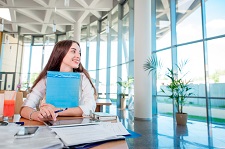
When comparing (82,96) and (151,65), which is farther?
(151,65)

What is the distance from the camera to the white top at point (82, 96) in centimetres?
114

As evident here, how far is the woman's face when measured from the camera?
1236 mm

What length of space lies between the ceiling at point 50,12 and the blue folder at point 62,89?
623cm

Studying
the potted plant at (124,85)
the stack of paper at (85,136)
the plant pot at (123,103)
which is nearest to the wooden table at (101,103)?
the stack of paper at (85,136)

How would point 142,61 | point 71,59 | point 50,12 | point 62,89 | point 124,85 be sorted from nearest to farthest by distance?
point 62,89 < point 71,59 < point 142,61 < point 124,85 < point 50,12

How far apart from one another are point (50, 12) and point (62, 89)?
30.3 ft

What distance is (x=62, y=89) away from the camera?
1.04 metres

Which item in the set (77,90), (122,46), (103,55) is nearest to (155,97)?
(122,46)

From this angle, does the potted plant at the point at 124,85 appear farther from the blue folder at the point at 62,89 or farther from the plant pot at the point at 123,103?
the blue folder at the point at 62,89

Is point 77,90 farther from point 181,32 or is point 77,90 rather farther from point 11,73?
point 11,73

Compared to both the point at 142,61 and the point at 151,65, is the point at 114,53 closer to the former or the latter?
the point at 142,61

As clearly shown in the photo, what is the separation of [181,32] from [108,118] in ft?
16.2

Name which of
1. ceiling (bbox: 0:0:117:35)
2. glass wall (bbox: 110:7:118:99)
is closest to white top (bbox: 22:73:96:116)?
ceiling (bbox: 0:0:117:35)

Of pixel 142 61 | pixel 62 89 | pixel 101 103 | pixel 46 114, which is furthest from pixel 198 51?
pixel 46 114
